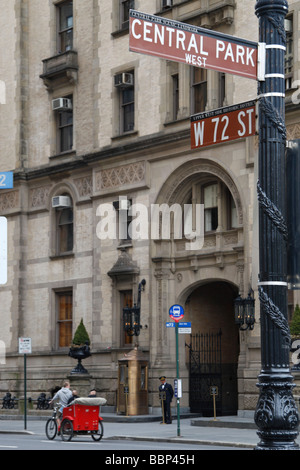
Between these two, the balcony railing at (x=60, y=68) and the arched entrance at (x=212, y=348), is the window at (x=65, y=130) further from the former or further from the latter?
the arched entrance at (x=212, y=348)

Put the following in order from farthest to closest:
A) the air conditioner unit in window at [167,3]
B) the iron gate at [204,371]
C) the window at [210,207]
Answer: the air conditioner unit in window at [167,3] < the iron gate at [204,371] < the window at [210,207]

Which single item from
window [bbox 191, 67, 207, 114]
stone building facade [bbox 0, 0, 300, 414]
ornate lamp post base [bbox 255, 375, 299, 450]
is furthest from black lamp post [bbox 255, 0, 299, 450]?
window [bbox 191, 67, 207, 114]

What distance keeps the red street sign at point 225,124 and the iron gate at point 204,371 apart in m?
22.9

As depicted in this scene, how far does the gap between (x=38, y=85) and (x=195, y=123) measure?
98.9 ft

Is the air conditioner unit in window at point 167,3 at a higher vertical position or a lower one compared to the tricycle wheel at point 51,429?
higher

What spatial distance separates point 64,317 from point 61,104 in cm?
849

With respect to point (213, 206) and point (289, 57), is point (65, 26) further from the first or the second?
point (289, 57)

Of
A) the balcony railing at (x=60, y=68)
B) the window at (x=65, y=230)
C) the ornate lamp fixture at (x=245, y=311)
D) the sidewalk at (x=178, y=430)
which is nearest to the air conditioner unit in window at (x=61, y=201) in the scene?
the window at (x=65, y=230)

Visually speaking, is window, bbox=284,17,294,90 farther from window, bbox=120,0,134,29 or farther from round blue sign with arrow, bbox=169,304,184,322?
window, bbox=120,0,134,29

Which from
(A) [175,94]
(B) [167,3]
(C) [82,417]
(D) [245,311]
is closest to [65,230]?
(A) [175,94]

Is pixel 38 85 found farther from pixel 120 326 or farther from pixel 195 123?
pixel 195 123

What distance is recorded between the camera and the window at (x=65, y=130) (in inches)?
1490

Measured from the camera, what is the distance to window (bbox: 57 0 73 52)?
38469 millimetres
